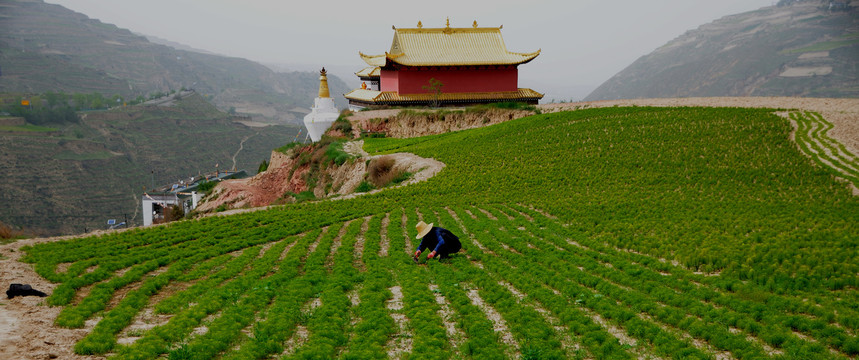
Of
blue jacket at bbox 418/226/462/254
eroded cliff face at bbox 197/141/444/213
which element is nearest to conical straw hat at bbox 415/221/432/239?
blue jacket at bbox 418/226/462/254

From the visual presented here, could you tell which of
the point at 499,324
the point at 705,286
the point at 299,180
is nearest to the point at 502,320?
the point at 499,324

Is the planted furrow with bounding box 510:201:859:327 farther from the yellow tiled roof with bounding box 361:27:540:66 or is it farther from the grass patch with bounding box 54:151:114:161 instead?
the grass patch with bounding box 54:151:114:161

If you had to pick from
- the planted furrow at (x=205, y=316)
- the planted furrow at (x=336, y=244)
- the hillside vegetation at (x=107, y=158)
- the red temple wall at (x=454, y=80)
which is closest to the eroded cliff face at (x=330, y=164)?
the red temple wall at (x=454, y=80)

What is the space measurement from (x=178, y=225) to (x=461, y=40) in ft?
129

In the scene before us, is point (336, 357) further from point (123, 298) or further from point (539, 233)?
point (539, 233)

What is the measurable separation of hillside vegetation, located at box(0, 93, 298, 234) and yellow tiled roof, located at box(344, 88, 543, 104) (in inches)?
2288

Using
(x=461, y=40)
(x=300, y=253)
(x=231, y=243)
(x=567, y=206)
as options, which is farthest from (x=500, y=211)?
(x=461, y=40)

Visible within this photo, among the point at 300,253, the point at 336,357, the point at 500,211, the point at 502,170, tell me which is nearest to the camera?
the point at 336,357

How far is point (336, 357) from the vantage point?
9.23 m

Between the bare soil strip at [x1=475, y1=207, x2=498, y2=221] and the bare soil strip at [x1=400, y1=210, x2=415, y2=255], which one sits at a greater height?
the bare soil strip at [x1=475, y1=207, x2=498, y2=221]

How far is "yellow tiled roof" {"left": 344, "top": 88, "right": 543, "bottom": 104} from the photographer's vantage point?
5131cm

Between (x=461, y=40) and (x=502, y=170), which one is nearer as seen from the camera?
(x=502, y=170)

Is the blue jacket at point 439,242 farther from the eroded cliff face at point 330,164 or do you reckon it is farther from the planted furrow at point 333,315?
the eroded cliff face at point 330,164

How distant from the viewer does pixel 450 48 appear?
53219 millimetres
